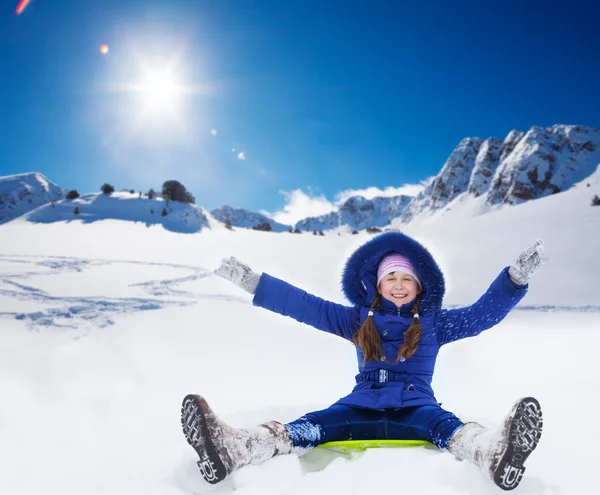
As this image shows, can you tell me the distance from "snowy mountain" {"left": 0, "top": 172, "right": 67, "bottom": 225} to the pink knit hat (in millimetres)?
111261

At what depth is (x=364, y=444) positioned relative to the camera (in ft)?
5.65

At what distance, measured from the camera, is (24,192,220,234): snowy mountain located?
709 inches

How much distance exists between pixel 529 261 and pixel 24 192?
132 m

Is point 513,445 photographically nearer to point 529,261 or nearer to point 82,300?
point 529,261

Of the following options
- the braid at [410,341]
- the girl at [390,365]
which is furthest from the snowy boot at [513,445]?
the braid at [410,341]

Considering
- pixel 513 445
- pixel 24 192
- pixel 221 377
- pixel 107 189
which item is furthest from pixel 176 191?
pixel 24 192

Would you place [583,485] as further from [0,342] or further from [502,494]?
[0,342]

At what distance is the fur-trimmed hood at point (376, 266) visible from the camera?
8.57ft

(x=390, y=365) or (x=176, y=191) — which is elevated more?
(x=176, y=191)

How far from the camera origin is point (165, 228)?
703 inches

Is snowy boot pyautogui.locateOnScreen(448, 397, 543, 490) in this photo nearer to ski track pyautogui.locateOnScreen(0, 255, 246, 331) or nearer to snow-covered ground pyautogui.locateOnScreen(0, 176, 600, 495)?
snow-covered ground pyautogui.locateOnScreen(0, 176, 600, 495)

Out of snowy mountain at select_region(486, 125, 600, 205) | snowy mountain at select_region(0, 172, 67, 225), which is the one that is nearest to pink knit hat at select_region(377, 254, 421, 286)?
snowy mountain at select_region(486, 125, 600, 205)

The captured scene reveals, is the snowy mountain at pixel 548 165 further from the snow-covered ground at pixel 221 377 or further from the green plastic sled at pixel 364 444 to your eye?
the green plastic sled at pixel 364 444

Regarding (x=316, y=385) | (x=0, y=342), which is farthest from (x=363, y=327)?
(x=0, y=342)
